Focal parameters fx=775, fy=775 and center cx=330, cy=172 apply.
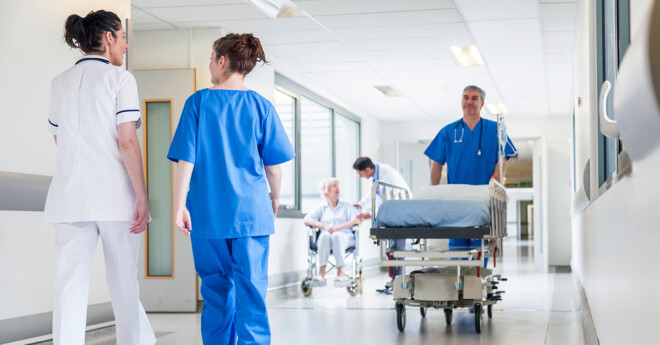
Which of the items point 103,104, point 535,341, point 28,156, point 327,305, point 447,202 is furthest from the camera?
point 327,305

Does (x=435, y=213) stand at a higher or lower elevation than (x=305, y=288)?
higher

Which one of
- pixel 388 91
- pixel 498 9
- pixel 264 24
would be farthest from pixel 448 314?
pixel 388 91

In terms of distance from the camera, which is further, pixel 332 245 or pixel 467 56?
pixel 332 245

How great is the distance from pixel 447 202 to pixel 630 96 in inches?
145

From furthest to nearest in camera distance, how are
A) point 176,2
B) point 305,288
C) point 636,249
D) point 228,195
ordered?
point 305,288 < point 176,2 < point 228,195 < point 636,249

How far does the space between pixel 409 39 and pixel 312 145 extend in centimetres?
320

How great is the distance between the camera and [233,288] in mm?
2803

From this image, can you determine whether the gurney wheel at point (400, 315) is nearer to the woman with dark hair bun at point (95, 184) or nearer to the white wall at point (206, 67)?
the woman with dark hair bun at point (95, 184)

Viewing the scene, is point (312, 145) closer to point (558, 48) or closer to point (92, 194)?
point (558, 48)

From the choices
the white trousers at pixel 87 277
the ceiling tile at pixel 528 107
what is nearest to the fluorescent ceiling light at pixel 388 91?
the ceiling tile at pixel 528 107

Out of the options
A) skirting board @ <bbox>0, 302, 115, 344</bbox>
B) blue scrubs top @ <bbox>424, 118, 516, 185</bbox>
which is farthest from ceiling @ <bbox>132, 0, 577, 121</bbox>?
skirting board @ <bbox>0, 302, 115, 344</bbox>

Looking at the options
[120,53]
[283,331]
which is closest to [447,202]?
[283,331]

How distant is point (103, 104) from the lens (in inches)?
107

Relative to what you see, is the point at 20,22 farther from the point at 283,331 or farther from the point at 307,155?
the point at 307,155
